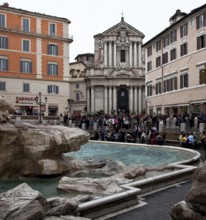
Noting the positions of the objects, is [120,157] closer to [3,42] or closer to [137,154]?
[137,154]

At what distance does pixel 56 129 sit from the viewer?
1465 cm

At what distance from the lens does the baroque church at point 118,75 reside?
7038 centimetres

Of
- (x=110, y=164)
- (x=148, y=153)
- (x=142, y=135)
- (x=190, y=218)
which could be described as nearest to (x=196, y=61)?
(x=142, y=135)

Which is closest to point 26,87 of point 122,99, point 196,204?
point 122,99

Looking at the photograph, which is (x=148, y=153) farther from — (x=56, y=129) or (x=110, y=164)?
(x=56, y=129)

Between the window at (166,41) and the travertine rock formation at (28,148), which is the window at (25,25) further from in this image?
the travertine rock formation at (28,148)

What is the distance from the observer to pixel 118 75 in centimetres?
7038

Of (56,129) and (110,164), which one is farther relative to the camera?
(110,164)

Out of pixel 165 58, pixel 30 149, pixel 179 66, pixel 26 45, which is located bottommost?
pixel 30 149

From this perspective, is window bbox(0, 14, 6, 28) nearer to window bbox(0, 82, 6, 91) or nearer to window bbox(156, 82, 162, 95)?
window bbox(0, 82, 6, 91)

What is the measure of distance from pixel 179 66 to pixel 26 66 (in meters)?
22.4

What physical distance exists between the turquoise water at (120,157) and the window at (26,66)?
2689 cm

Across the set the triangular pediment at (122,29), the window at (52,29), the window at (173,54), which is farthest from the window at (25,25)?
the window at (173,54)

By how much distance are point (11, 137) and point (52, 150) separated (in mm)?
1661
